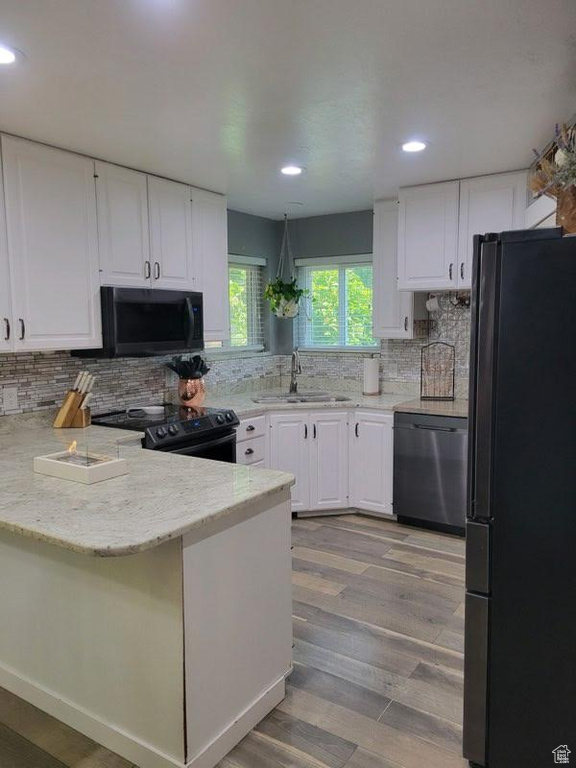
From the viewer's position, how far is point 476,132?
274 centimetres

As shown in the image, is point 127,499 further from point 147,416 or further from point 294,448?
point 294,448

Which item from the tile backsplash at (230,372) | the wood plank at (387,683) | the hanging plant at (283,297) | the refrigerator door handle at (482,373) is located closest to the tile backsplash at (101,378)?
the tile backsplash at (230,372)

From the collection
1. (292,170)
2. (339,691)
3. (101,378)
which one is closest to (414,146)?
(292,170)

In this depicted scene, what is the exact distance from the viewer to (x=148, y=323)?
3.35 metres

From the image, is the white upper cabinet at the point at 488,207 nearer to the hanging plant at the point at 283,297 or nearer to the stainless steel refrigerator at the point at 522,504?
the hanging plant at the point at 283,297

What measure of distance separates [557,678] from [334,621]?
124 cm

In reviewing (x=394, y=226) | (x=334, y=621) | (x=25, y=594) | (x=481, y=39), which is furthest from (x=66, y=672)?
(x=394, y=226)

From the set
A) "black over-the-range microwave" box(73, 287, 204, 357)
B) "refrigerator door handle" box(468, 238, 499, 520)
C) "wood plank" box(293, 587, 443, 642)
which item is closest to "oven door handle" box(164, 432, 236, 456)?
"black over-the-range microwave" box(73, 287, 204, 357)

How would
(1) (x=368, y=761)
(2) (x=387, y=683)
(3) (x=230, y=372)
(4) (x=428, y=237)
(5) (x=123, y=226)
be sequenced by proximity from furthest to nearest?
(3) (x=230, y=372), (4) (x=428, y=237), (5) (x=123, y=226), (2) (x=387, y=683), (1) (x=368, y=761)

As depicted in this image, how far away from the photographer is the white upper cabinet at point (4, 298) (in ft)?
8.74

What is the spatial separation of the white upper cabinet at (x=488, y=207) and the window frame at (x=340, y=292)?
103 centimetres

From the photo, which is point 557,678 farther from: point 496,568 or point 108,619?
point 108,619

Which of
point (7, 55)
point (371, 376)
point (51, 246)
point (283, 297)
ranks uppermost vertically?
point (7, 55)

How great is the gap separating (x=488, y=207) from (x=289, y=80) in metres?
1.93
